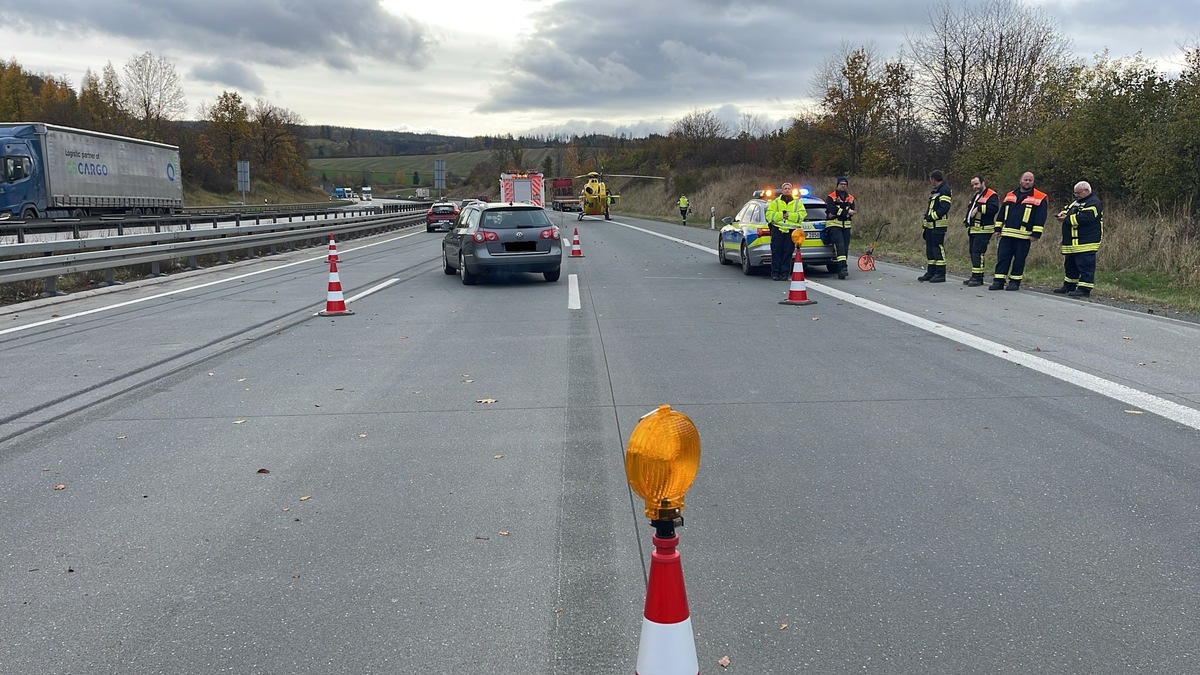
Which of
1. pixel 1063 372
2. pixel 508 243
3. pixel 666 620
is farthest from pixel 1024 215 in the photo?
pixel 666 620

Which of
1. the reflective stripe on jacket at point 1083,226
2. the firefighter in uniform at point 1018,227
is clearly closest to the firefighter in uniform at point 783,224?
the firefighter in uniform at point 1018,227

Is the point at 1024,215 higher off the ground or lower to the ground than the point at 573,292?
higher

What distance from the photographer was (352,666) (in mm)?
3211

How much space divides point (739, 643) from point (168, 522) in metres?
2.96

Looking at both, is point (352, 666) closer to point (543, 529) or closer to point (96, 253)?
point (543, 529)

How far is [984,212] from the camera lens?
15.5 meters

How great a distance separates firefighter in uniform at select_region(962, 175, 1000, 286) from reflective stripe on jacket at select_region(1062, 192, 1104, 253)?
1.44m

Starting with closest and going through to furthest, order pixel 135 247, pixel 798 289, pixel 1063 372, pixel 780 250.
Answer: pixel 1063 372
pixel 798 289
pixel 780 250
pixel 135 247

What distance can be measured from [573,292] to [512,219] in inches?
83.4

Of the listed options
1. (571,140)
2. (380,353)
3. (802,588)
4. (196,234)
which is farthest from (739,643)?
(571,140)

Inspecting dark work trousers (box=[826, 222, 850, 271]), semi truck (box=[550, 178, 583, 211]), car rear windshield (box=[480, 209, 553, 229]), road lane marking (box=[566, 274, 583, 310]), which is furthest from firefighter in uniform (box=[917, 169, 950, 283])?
semi truck (box=[550, 178, 583, 211])

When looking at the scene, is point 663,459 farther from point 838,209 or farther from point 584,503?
point 838,209

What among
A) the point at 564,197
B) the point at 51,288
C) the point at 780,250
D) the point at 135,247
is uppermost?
the point at 564,197

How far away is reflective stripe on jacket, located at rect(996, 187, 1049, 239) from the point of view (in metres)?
14.3
